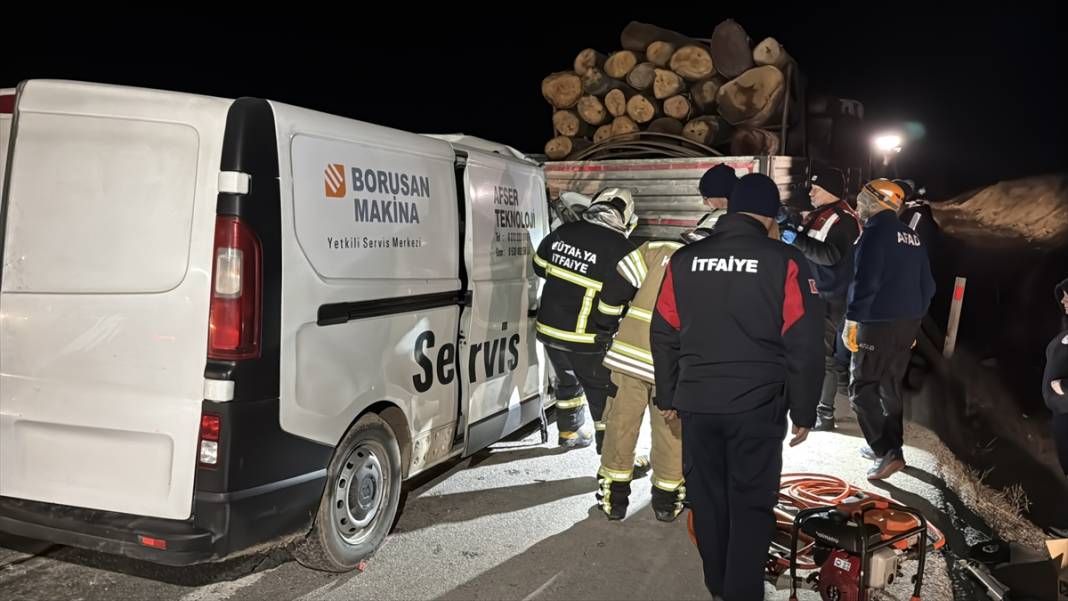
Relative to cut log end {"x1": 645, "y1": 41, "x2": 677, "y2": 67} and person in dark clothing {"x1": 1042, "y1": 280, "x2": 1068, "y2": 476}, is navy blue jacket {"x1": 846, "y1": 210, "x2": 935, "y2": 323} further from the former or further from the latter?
cut log end {"x1": 645, "y1": 41, "x2": 677, "y2": 67}

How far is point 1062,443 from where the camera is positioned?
4.62 m

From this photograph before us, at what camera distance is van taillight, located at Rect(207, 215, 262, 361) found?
2838 millimetres

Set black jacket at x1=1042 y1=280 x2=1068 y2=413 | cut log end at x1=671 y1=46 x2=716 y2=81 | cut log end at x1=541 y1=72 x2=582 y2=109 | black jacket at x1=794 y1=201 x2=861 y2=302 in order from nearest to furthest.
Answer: black jacket at x1=1042 y1=280 x2=1068 y2=413 → black jacket at x1=794 y1=201 x2=861 y2=302 → cut log end at x1=671 y1=46 x2=716 y2=81 → cut log end at x1=541 y1=72 x2=582 y2=109

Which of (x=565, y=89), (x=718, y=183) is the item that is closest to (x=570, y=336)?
(x=718, y=183)

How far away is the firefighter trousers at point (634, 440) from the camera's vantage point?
4.38 metres

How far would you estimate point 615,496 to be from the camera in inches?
174

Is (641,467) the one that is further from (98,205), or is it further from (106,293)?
(98,205)

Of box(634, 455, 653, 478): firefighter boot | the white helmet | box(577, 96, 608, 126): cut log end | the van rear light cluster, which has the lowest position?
box(634, 455, 653, 478): firefighter boot

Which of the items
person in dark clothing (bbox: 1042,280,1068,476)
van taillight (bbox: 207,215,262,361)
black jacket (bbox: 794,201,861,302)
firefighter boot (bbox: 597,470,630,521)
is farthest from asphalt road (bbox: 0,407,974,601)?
black jacket (bbox: 794,201,861,302)

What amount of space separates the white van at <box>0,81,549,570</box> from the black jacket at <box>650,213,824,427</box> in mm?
1447

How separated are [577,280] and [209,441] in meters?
2.64

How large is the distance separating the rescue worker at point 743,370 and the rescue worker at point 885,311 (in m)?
2.27

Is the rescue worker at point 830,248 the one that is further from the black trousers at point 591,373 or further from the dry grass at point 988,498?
the black trousers at point 591,373

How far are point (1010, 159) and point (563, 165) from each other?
14666mm
